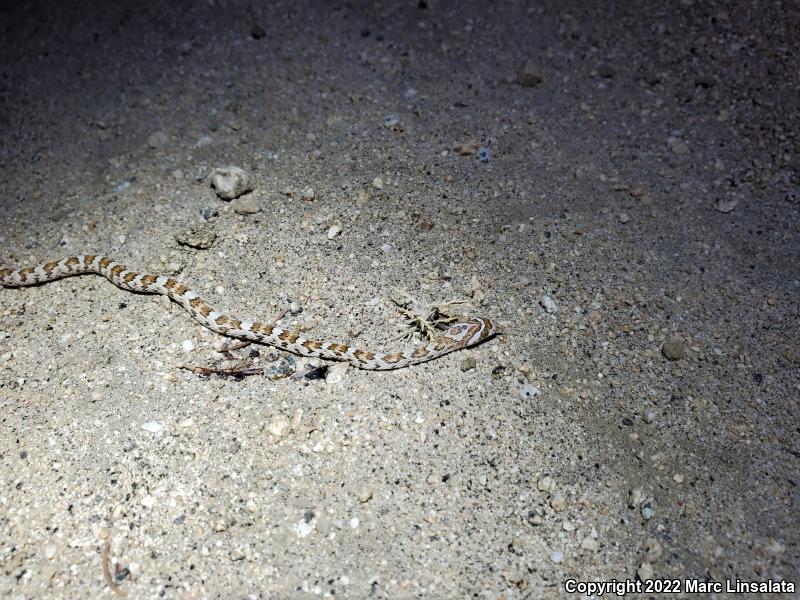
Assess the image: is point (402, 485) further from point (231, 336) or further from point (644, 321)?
point (644, 321)

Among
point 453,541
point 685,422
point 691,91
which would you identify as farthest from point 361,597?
point 691,91

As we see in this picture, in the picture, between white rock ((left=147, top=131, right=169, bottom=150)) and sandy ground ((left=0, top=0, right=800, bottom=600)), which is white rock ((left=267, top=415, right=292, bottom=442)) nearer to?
sandy ground ((left=0, top=0, right=800, bottom=600))

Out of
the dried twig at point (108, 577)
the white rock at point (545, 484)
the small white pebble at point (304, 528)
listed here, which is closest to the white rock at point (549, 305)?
the white rock at point (545, 484)

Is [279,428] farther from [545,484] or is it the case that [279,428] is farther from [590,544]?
[590,544]

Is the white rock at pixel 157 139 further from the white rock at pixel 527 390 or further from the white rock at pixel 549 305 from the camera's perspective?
the white rock at pixel 527 390

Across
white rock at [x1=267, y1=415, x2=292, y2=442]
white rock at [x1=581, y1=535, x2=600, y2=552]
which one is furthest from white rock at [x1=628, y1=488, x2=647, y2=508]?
white rock at [x1=267, y1=415, x2=292, y2=442]

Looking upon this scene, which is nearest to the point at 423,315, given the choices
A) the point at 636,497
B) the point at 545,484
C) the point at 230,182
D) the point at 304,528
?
the point at 545,484
